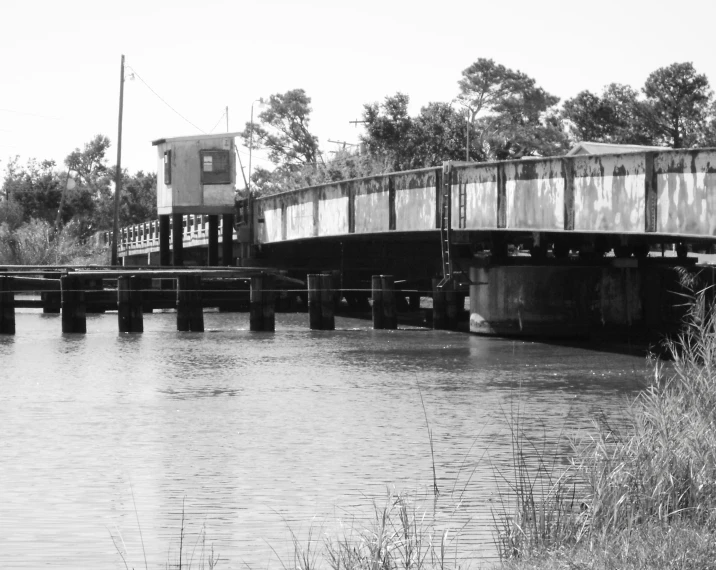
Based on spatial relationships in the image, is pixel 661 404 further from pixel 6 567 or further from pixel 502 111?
pixel 502 111

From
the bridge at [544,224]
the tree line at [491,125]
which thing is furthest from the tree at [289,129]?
the bridge at [544,224]

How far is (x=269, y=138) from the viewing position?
112 meters

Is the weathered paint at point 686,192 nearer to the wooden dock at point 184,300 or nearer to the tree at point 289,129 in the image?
the wooden dock at point 184,300

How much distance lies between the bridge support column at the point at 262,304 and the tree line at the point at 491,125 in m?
38.0

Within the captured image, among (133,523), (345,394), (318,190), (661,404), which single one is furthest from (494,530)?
(318,190)

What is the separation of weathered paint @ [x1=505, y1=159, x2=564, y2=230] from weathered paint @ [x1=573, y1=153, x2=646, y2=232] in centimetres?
86

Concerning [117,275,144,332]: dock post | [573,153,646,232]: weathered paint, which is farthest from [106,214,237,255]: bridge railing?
[573,153,646,232]: weathered paint

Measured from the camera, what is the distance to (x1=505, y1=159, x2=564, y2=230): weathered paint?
3000cm

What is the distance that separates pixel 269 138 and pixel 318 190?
2736 inches

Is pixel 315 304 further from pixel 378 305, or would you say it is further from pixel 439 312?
pixel 439 312

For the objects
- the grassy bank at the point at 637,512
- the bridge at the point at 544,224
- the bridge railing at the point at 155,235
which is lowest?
the grassy bank at the point at 637,512

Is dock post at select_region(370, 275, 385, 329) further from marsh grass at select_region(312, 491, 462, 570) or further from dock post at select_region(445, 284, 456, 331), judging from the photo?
marsh grass at select_region(312, 491, 462, 570)

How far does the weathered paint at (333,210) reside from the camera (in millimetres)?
41438

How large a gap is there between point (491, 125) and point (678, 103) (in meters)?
16.0
